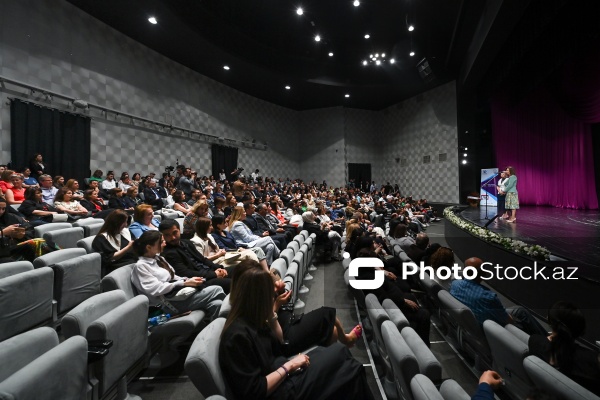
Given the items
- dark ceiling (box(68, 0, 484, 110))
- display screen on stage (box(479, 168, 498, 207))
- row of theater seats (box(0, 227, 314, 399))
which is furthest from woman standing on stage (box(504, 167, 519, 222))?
row of theater seats (box(0, 227, 314, 399))

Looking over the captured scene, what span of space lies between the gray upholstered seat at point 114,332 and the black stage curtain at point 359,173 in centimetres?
1480

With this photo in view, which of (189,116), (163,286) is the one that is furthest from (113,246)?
(189,116)

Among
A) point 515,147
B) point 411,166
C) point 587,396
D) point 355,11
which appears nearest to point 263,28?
point 355,11

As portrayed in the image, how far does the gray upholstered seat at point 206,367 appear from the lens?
4.07 ft

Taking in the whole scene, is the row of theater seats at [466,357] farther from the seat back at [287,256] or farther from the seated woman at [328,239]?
the seated woman at [328,239]

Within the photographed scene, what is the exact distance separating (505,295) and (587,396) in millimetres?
3142

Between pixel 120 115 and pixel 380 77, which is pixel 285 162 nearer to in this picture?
pixel 380 77

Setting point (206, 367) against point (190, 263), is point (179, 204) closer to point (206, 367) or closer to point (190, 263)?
point (190, 263)

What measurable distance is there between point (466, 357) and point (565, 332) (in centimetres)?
94

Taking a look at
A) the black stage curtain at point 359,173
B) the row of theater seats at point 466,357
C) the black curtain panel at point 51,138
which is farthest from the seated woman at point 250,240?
the black stage curtain at point 359,173

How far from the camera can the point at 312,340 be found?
1888 mm

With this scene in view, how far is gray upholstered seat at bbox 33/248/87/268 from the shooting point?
2.48 meters

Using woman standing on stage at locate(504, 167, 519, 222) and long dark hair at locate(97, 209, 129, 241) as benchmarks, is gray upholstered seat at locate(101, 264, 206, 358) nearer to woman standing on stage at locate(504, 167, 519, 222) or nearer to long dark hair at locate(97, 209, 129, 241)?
long dark hair at locate(97, 209, 129, 241)

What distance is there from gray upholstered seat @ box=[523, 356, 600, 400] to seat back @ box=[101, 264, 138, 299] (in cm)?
237
